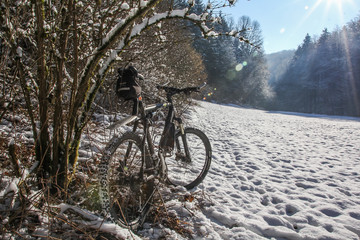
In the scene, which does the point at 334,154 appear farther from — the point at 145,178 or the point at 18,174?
the point at 18,174

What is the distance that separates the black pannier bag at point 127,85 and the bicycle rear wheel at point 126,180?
380 mm

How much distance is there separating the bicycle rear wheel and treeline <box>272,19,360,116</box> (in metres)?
46.0

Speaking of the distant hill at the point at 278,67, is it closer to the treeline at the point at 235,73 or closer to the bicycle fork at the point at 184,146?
the treeline at the point at 235,73

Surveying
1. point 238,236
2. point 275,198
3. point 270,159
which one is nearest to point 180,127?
point 238,236

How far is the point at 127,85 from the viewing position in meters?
1.96

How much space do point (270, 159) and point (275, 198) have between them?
215 cm

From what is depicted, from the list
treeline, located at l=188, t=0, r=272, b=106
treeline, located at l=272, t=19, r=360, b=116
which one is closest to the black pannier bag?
treeline, located at l=188, t=0, r=272, b=106

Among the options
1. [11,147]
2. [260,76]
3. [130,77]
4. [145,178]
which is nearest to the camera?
[11,147]

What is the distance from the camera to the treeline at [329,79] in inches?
1474

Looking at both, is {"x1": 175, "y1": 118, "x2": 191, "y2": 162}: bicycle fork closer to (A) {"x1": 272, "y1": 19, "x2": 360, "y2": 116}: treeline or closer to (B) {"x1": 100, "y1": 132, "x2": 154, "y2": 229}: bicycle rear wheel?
(B) {"x1": 100, "y1": 132, "x2": 154, "y2": 229}: bicycle rear wheel

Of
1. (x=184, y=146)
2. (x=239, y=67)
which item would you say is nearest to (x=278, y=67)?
(x=239, y=67)

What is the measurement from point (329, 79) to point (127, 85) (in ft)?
161

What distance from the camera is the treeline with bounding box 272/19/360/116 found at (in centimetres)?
3744

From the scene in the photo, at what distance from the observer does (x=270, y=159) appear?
4.96 meters
